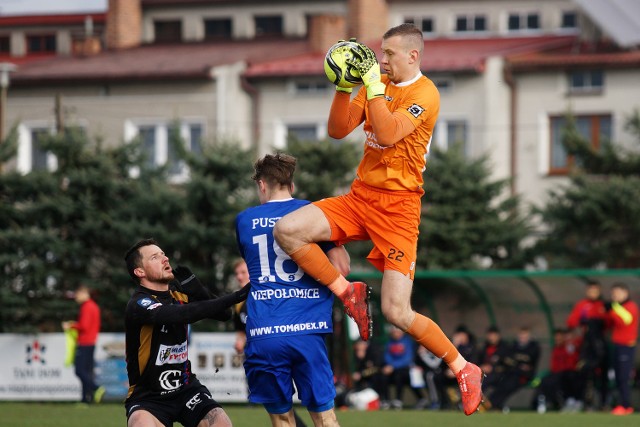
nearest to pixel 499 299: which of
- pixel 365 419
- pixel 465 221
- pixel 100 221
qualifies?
pixel 465 221

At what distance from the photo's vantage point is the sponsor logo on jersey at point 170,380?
902 centimetres

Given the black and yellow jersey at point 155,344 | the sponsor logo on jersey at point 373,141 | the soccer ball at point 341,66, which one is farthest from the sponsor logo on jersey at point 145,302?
the soccer ball at point 341,66

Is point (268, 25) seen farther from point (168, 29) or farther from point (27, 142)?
point (27, 142)

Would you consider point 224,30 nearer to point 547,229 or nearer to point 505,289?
point 547,229

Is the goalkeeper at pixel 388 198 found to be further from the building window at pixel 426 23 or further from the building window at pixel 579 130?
the building window at pixel 426 23

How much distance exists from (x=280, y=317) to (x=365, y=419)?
8651 mm

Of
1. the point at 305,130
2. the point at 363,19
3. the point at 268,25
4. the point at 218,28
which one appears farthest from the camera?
the point at 218,28

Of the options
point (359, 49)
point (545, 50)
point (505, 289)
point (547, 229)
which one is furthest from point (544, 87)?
point (359, 49)

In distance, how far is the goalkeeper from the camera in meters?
8.49

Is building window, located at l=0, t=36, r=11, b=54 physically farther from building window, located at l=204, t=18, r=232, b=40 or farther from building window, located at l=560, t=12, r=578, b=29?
building window, located at l=560, t=12, r=578, b=29

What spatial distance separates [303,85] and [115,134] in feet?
18.0

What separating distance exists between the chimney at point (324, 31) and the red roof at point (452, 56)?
395 millimetres

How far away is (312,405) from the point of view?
838cm

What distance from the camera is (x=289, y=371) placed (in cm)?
846
